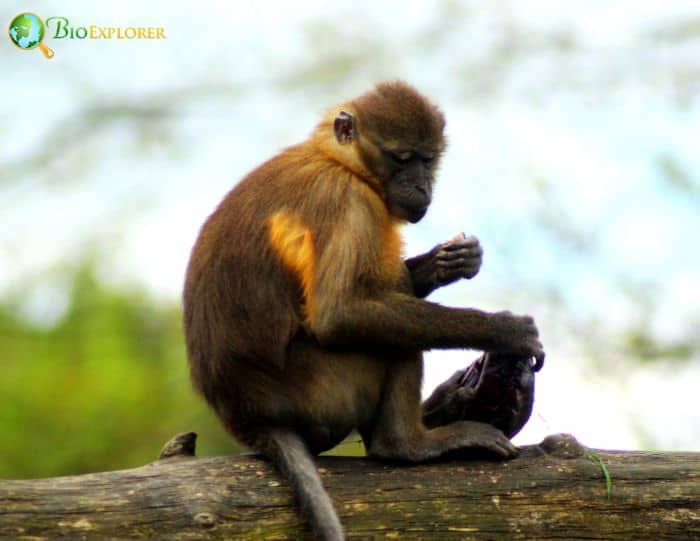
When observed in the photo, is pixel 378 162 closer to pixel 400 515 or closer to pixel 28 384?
pixel 400 515

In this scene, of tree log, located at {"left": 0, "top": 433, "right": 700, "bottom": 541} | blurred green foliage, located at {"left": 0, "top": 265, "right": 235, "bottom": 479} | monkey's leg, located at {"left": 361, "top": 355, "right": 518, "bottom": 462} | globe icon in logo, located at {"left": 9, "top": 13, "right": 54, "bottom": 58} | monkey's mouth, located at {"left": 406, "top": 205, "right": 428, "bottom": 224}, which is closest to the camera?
tree log, located at {"left": 0, "top": 433, "right": 700, "bottom": 541}

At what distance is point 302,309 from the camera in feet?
23.6

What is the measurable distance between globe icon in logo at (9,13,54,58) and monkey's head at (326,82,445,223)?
5921 mm

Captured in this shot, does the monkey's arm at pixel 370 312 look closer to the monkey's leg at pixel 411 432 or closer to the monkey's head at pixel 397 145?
the monkey's leg at pixel 411 432

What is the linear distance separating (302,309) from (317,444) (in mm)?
801

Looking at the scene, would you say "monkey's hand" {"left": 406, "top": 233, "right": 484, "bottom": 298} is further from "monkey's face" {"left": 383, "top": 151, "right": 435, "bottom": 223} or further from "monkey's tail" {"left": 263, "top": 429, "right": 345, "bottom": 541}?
"monkey's tail" {"left": 263, "top": 429, "right": 345, "bottom": 541}

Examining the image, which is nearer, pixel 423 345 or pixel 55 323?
pixel 423 345

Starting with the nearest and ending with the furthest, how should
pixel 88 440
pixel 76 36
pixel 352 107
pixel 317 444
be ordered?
pixel 317 444
pixel 352 107
pixel 76 36
pixel 88 440

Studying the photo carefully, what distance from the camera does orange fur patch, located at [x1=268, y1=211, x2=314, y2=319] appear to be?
7160 mm

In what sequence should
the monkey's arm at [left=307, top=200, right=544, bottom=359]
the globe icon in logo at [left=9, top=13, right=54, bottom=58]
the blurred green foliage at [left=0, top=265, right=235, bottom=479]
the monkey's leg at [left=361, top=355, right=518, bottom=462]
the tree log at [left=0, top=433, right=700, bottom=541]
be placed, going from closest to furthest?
the tree log at [left=0, top=433, right=700, bottom=541], the monkey's arm at [left=307, top=200, right=544, bottom=359], the monkey's leg at [left=361, top=355, right=518, bottom=462], the globe icon in logo at [left=9, top=13, right=54, bottom=58], the blurred green foliage at [left=0, top=265, right=235, bottom=479]

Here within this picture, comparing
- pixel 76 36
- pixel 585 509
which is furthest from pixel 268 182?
pixel 76 36

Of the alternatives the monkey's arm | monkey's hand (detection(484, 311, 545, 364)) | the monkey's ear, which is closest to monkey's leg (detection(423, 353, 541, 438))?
monkey's hand (detection(484, 311, 545, 364))

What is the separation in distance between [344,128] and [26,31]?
631 centimetres

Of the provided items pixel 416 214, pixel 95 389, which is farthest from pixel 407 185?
pixel 95 389
